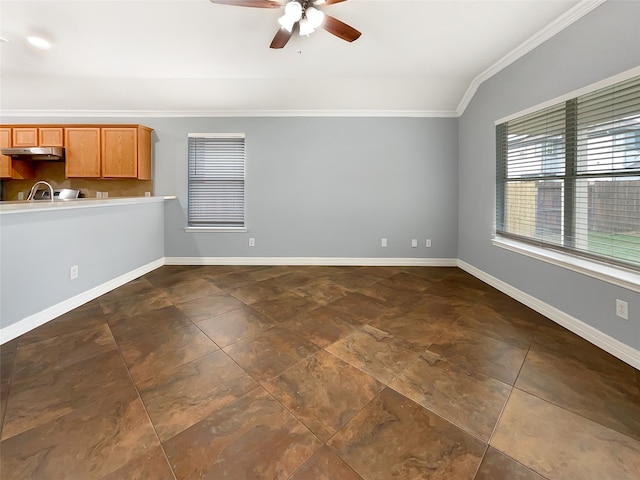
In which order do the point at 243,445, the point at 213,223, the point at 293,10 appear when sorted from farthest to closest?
the point at 213,223
the point at 293,10
the point at 243,445

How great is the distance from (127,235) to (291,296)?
2460 millimetres

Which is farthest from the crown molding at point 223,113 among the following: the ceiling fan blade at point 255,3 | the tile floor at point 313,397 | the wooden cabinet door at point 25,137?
the tile floor at point 313,397

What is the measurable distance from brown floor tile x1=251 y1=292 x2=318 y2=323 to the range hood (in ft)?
13.9

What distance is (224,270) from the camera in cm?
425

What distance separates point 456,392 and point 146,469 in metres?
1.61

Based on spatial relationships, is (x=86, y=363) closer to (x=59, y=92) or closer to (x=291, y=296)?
(x=291, y=296)

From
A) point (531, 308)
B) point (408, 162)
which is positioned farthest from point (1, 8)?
point (531, 308)

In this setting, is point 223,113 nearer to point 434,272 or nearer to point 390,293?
point 390,293

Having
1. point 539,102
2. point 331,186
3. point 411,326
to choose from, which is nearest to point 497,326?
point 411,326

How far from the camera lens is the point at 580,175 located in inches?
93.2

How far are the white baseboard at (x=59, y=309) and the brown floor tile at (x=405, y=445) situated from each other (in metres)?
2.72

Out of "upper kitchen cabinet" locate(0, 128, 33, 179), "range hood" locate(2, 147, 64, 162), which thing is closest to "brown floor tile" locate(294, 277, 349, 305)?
"range hood" locate(2, 147, 64, 162)

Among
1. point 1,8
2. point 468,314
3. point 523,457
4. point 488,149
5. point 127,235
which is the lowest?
point 523,457

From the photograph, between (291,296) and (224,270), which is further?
(224,270)
